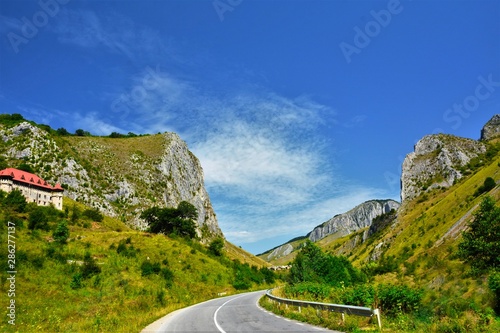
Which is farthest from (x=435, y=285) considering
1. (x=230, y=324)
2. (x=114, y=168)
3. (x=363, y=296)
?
(x=114, y=168)

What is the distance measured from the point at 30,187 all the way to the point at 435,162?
119m

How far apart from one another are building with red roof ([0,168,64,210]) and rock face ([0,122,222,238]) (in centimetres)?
1783

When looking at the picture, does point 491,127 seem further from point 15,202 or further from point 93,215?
point 15,202

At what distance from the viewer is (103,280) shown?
109 ft

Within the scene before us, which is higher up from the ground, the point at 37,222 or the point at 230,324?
the point at 37,222

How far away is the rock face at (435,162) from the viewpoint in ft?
319

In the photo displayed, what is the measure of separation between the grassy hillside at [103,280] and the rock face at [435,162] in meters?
71.4

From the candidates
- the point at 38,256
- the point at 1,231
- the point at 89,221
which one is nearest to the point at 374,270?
the point at 38,256

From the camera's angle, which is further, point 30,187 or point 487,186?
point 30,187

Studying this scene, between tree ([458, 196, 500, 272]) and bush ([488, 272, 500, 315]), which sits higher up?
tree ([458, 196, 500, 272])

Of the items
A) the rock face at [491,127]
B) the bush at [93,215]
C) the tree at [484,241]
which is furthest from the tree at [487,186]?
the rock face at [491,127]

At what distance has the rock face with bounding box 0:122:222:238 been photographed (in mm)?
99312

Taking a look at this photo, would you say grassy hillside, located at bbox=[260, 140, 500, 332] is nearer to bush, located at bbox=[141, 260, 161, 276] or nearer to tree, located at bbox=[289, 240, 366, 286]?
tree, located at bbox=[289, 240, 366, 286]

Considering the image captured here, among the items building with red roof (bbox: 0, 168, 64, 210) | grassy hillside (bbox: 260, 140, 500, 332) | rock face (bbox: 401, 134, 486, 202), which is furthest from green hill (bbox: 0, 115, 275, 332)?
rock face (bbox: 401, 134, 486, 202)
